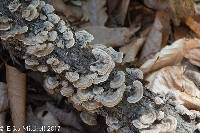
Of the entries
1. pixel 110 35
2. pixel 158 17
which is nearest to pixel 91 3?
pixel 110 35

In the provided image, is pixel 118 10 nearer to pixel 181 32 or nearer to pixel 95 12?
pixel 95 12

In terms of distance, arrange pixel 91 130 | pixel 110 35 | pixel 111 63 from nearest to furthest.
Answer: pixel 111 63
pixel 91 130
pixel 110 35

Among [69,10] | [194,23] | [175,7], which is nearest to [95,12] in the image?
[69,10]

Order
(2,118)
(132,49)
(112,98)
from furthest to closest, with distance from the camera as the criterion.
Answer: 1. (132,49)
2. (2,118)
3. (112,98)

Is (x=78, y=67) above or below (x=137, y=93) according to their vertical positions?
above

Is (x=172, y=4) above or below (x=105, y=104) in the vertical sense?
above

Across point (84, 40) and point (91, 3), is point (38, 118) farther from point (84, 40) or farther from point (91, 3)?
point (91, 3)
